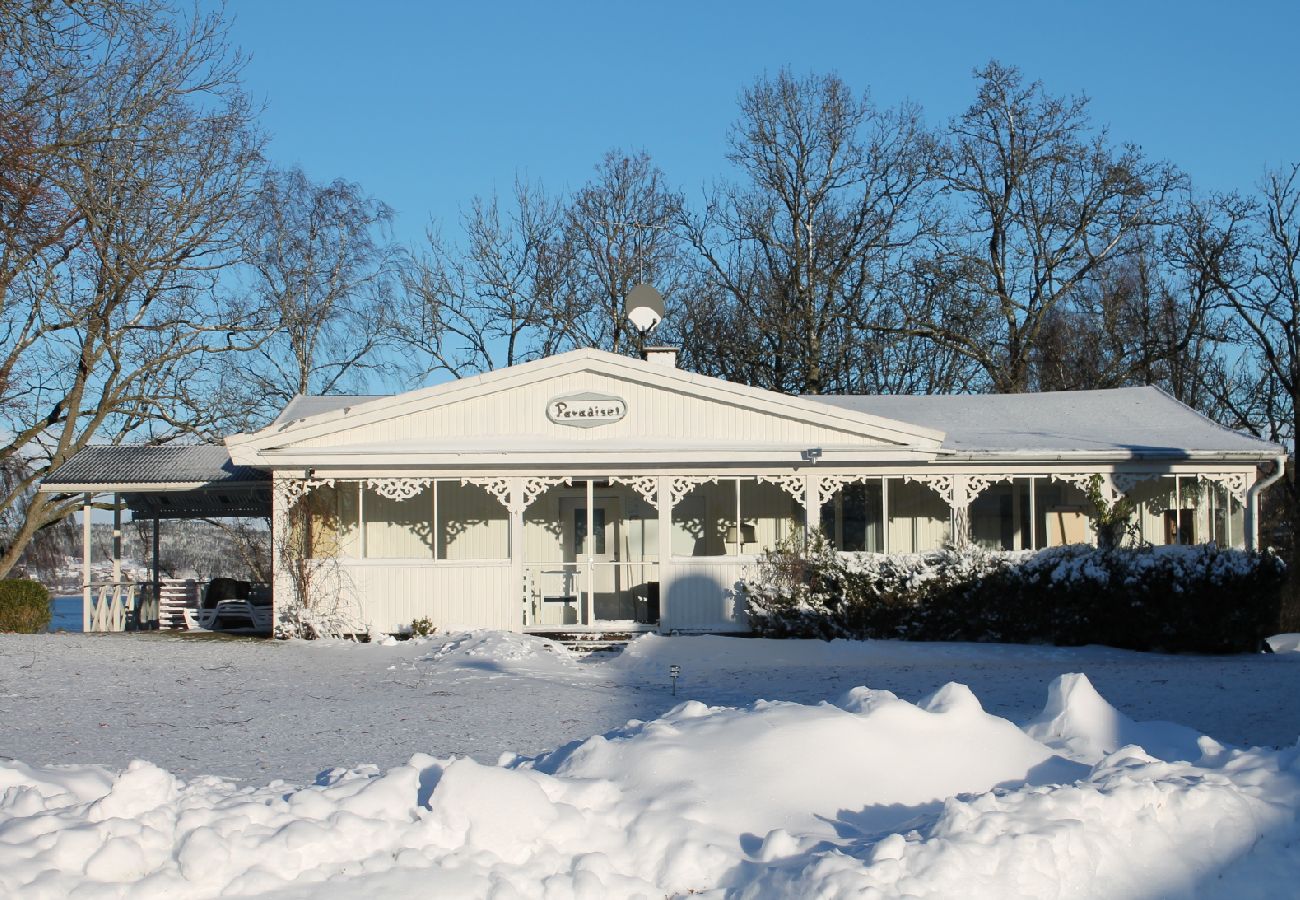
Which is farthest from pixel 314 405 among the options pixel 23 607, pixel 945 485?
pixel 945 485

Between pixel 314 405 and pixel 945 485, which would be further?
pixel 314 405

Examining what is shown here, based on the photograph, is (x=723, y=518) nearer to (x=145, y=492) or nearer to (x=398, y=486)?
(x=398, y=486)

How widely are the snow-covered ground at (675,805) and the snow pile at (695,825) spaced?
12 millimetres

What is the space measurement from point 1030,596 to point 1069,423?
20.9 ft

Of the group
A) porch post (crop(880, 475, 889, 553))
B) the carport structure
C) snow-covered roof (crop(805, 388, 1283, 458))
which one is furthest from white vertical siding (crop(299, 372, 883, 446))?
the carport structure

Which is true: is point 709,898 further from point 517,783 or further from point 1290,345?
point 1290,345

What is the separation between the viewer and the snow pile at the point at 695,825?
5.16m

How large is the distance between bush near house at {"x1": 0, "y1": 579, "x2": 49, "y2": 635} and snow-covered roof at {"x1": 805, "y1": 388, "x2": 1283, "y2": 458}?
45.5 feet

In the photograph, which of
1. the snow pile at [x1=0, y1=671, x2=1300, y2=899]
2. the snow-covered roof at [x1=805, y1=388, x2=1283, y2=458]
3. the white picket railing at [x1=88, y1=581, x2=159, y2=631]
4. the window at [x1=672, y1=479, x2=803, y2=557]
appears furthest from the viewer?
the white picket railing at [x1=88, y1=581, x2=159, y2=631]

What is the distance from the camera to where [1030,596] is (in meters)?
17.1

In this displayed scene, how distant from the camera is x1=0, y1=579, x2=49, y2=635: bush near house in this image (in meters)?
21.2

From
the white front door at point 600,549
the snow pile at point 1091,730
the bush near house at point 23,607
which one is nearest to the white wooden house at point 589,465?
the white front door at point 600,549

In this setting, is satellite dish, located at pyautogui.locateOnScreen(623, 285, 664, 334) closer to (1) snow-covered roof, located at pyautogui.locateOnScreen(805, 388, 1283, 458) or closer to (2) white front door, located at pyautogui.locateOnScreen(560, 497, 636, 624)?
(2) white front door, located at pyautogui.locateOnScreen(560, 497, 636, 624)

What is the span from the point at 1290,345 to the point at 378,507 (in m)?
28.0
